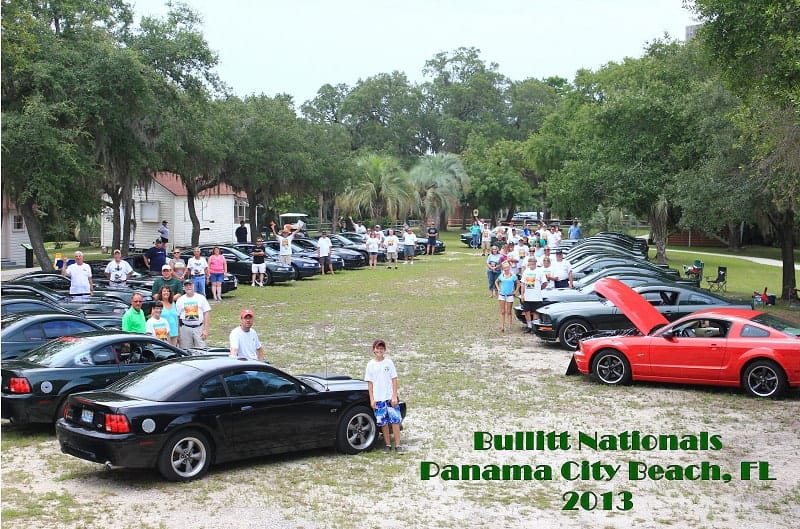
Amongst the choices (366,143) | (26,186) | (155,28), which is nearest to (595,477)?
(26,186)

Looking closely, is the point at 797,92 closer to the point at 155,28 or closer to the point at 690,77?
the point at 690,77

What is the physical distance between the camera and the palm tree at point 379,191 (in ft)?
192

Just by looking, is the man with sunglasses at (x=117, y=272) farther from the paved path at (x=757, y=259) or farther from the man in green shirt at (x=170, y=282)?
the paved path at (x=757, y=259)

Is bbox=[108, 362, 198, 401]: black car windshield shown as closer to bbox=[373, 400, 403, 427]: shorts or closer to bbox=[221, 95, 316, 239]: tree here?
bbox=[373, 400, 403, 427]: shorts

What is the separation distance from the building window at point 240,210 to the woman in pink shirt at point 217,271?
32.0 metres

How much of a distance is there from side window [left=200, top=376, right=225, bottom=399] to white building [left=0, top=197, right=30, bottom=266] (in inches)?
1234

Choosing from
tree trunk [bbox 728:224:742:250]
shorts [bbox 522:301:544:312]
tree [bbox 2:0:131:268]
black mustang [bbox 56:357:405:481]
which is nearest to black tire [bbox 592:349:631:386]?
shorts [bbox 522:301:544:312]

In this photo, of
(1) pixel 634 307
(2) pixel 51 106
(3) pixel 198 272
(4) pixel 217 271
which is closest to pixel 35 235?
(2) pixel 51 106

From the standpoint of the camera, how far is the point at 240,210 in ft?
194

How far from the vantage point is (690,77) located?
31328 millimetres

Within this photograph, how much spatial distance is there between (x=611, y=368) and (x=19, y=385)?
839 cm

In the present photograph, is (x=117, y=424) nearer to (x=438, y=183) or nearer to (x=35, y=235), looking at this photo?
(x=35, y=235)

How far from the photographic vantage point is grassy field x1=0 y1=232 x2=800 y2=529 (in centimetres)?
782

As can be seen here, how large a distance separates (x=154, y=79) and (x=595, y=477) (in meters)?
23.8
